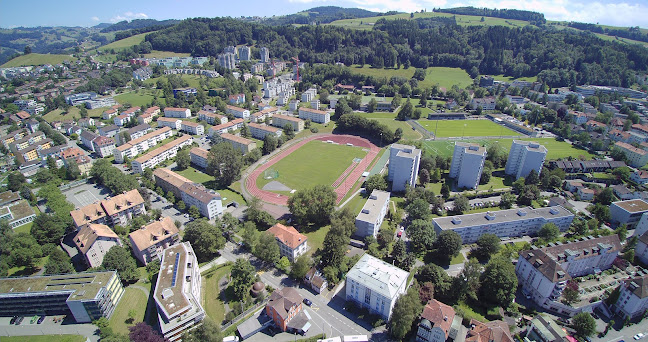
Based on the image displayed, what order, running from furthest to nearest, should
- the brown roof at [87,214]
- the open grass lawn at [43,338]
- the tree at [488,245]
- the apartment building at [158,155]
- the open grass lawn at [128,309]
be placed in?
the apartment building at [158,155] < the brown roof at [87,214] < the tree at [488,245] < the open grass lawn at [128,309] < the open grass lawn at [43,338]

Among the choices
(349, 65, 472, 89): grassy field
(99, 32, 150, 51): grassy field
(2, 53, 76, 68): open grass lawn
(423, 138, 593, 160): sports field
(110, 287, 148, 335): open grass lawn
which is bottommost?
(110, 287, 148, 335): open grass lawn

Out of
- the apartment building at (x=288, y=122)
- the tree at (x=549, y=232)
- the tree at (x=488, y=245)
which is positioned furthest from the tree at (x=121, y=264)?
the apartment building at (x=288, y=122)

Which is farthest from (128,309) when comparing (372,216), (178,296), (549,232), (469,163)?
(469,163)

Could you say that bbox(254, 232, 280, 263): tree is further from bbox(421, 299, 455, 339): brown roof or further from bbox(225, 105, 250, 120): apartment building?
bbox(225, 105, 250, 120): apartment building

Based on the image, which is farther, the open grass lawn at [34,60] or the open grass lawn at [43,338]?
the open grass lawn at [34,60]

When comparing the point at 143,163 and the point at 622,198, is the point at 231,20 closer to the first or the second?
the point at 143,163

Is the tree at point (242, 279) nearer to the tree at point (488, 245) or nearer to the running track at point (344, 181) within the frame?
the running track at point (344, 181)

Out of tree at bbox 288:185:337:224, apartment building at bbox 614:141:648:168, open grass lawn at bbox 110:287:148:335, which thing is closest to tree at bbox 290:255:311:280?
tree at bbox 288:185:337:224

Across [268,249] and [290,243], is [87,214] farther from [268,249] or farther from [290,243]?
[290,243]
